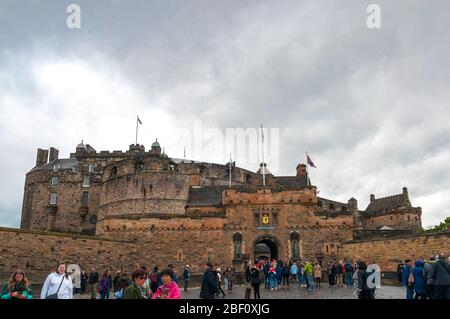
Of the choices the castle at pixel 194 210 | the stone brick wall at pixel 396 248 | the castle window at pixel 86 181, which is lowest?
the stone brick wall at pixel 396 248

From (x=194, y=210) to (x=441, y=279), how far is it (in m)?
26.9

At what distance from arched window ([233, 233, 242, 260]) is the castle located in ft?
0.23

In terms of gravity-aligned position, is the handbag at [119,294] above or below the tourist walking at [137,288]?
below

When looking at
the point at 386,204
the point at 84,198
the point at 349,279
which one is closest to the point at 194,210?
the point at 349,279

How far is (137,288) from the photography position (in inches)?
238

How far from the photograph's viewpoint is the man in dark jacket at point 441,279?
8648 mm

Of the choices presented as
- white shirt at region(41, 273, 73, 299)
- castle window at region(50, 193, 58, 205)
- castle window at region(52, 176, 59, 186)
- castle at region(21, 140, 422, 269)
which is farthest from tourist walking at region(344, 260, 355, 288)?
castle window at region(52, 176, 59, 186)

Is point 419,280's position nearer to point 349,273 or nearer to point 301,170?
point 349,273

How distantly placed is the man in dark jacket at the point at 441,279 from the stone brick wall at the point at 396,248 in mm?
12618

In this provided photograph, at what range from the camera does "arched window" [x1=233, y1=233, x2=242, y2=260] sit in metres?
29.2

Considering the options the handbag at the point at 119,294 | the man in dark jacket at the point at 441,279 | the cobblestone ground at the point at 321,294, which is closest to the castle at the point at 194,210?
the cobblestone ground at the point at 321,294

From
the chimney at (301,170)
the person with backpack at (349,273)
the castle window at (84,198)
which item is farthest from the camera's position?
the castle window at (84,198)

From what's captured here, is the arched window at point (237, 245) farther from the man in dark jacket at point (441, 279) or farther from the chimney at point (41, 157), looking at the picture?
the chimney at point (41, 157)
